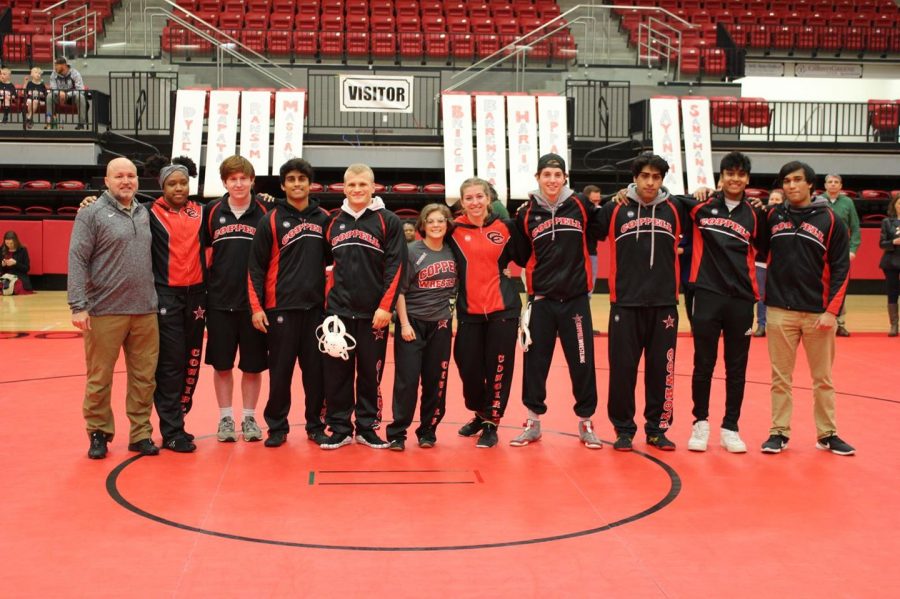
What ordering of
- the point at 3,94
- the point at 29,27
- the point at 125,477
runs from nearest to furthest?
the point at 125,477
the point at 3,94
the point at 29,27

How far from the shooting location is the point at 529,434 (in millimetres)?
6320

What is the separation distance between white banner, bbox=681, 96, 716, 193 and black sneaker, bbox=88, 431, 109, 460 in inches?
522

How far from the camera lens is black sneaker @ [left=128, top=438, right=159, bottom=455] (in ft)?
19.3

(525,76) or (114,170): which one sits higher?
(525,76)

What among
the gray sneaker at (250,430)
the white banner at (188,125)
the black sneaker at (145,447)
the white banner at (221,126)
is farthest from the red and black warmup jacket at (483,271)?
the white banner at (188,125)

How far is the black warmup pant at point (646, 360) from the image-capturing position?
6137 millimetres

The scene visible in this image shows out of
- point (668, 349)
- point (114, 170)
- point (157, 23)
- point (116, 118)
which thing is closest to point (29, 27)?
point (157, 23)

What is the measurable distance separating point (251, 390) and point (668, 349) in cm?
284

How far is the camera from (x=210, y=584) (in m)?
3.80

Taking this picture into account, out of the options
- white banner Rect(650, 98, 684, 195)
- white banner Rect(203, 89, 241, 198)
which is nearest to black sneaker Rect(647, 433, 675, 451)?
white banner Rect(650, 98, 684, 195)

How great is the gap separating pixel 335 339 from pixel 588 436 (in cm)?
184

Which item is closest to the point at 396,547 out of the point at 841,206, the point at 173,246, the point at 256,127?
the point at 173,246

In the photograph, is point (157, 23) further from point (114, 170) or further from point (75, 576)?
point (75, 576)

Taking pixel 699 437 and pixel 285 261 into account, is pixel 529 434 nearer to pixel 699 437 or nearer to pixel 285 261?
pixel 699 437
